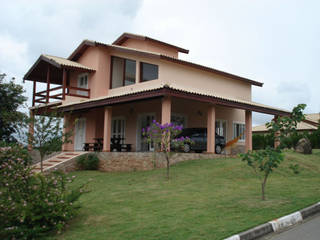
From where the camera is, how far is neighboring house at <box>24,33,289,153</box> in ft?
60.4

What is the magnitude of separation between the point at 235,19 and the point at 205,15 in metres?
1.34

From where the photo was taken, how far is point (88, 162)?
1642 centimetres

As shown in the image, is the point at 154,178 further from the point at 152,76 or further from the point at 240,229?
the point at 152,76

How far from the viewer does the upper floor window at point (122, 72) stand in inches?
823

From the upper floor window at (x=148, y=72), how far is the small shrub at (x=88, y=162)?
17.1ft

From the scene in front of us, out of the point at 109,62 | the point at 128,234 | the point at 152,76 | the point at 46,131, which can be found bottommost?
the point at 128,234

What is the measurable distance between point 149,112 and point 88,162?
5.15 metres

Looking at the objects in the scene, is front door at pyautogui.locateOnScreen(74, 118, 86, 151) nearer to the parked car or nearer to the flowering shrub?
the parked car

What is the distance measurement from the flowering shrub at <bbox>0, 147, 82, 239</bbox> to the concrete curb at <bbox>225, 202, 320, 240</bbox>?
3.24m

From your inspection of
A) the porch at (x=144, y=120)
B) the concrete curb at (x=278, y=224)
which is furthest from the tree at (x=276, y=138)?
the porch at (x=144, y=120)

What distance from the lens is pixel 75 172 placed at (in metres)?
15.7

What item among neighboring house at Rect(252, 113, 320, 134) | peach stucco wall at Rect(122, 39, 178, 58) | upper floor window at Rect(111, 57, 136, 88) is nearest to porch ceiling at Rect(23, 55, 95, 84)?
upper floor window at Rect(111, 57, 136, 88)

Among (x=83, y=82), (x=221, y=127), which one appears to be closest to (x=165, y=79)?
(x=221, y=127)

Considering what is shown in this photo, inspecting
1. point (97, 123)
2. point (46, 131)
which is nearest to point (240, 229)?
point (46, 131)
